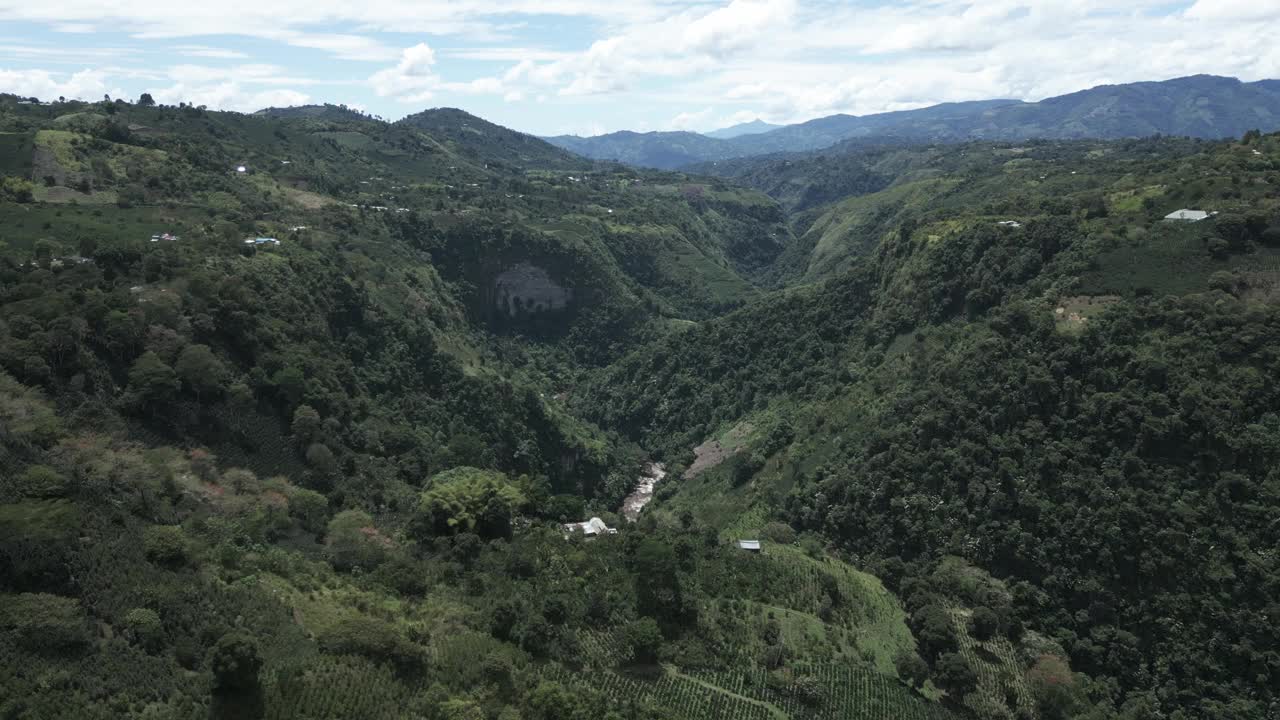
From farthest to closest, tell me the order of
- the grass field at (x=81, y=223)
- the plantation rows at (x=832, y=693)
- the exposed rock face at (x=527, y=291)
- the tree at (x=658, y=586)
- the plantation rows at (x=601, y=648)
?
the exposed rock face at (x=527, y=291)
the grass field at (x=81, y=223)
the tree at (x=658, y=586)
the plantation rows at (x=832, y=693)
the plantation rows at (x=601, y=648)

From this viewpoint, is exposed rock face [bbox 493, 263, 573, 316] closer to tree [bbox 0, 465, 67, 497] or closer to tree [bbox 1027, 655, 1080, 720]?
tree [bbox 0, 465, 67, 497]

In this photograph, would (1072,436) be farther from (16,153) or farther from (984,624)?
(16,153)

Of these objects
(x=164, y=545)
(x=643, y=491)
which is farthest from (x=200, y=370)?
(x=643, y=491)

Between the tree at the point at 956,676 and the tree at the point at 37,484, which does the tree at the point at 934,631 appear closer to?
the tree at the point at 956,676

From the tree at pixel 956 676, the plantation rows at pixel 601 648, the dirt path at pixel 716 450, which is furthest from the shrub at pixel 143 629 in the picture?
the dirt path at pixel 716 450

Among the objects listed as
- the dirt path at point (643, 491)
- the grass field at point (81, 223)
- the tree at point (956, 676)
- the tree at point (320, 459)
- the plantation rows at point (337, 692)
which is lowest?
the dirt path at point (643, 491)

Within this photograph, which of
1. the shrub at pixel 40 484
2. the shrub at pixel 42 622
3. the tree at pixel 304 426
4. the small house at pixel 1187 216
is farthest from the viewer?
the small house at pixel 1187 216
